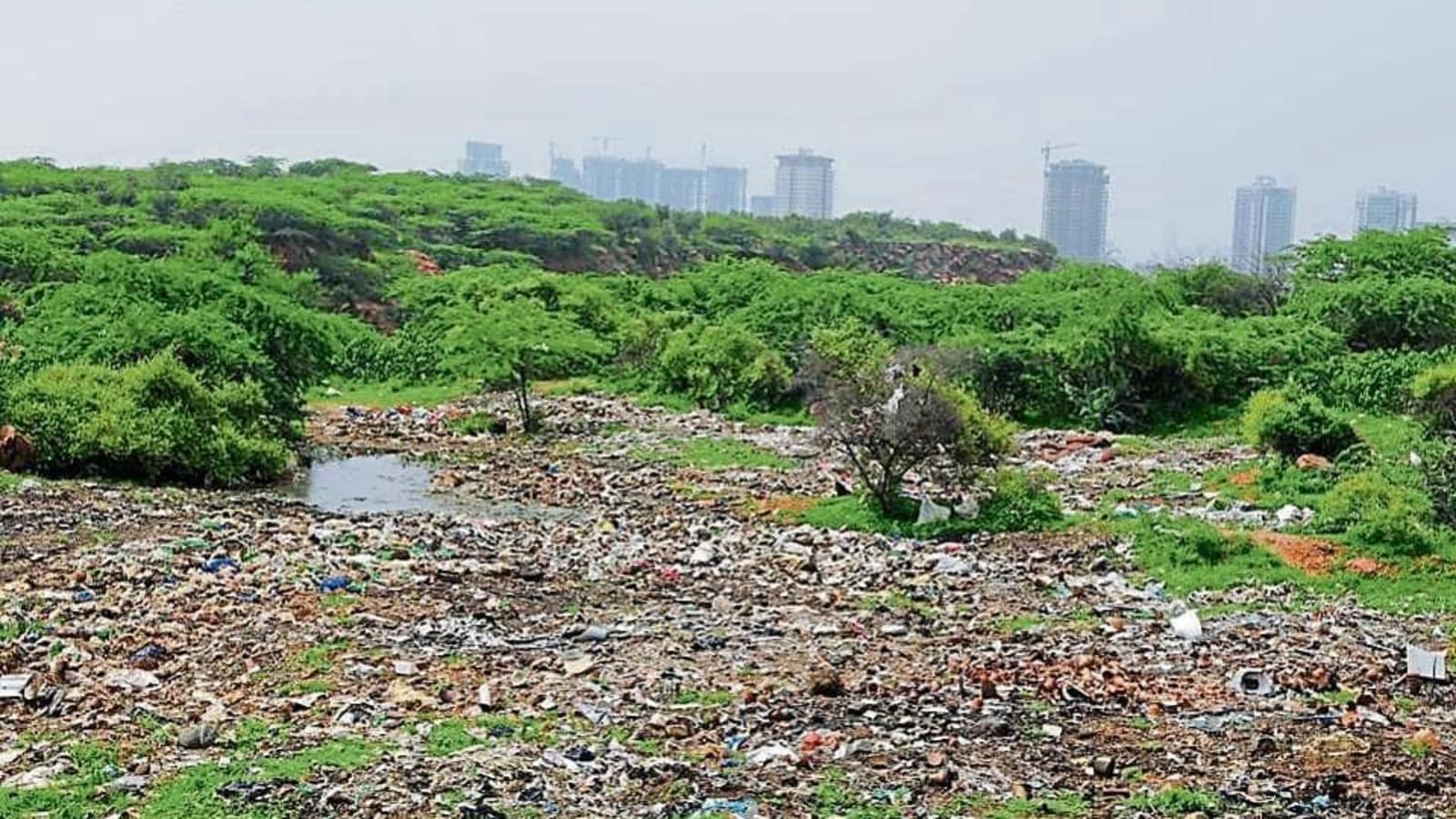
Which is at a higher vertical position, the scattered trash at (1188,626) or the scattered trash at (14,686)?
the scattered trash at (1188,626)

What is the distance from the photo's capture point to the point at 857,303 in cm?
2991

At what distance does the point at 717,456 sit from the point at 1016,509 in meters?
6.51

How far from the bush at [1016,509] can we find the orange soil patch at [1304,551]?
2065 mm

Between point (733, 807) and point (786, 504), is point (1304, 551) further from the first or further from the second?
point (733, 807)

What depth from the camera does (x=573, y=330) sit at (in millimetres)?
26828

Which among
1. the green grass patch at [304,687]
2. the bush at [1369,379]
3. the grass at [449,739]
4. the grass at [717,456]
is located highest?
the bush at [1369,379]

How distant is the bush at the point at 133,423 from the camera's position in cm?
1658

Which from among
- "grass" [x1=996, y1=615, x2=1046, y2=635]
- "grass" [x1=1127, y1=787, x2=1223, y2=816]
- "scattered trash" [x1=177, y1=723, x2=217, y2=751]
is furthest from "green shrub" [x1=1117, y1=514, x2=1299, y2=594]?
"scattered trash" [x1=177, y1=723, x2=217, y2=751]

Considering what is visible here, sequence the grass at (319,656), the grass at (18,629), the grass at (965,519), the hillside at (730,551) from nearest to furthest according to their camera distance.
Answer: the hillside at (730,551) < the grass at (319,656) < the grass at (18,629) < the grass at (965,519)

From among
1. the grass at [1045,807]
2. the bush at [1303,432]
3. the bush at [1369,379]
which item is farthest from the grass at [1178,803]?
the bush at [1369,379]

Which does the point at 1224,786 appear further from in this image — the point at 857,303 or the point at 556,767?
the point at 857,303

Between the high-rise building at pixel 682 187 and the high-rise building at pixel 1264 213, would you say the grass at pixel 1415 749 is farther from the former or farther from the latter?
the high-rise building at pixel 682 187

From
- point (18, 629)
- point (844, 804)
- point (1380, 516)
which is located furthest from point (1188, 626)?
point (18, 629)

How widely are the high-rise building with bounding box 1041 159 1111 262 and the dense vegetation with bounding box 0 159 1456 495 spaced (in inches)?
3748
